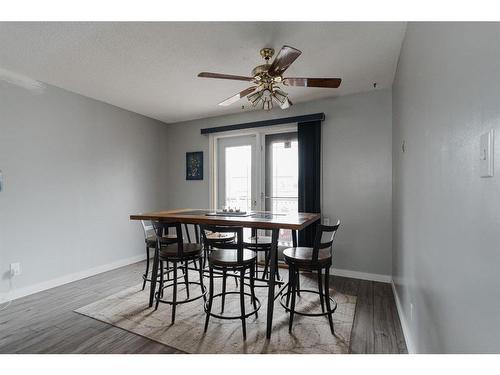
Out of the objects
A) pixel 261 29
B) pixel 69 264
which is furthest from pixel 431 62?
pixel 69 264

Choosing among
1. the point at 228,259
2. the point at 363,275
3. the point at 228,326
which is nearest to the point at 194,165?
the point at 228,259

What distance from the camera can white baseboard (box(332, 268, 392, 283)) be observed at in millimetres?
3320

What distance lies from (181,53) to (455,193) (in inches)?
97.9

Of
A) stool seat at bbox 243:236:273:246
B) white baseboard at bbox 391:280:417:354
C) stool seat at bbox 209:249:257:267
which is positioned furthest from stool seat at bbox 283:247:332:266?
white baseboard at bbox 391:280:417:354

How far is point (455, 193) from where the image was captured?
3.14 feet

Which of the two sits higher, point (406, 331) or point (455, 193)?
point (455, 193)

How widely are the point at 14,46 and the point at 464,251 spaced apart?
3.60 metres

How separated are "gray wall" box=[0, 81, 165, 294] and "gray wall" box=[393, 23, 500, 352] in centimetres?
392

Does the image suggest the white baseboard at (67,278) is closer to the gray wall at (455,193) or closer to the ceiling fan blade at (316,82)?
the ceiling fan blade at (316,82)

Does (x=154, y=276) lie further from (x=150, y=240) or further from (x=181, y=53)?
(x=181, y=53)

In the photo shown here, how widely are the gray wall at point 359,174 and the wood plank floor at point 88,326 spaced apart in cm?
47

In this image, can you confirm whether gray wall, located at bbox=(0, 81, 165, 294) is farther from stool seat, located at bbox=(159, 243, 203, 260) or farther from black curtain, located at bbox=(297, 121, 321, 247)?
→ black curtain, located at bbox=(297, 121, 321, 247)

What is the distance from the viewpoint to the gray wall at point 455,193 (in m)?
0.69
